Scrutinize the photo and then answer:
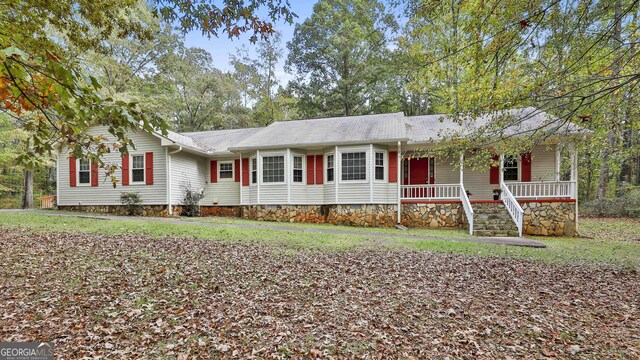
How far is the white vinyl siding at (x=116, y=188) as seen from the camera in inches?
580

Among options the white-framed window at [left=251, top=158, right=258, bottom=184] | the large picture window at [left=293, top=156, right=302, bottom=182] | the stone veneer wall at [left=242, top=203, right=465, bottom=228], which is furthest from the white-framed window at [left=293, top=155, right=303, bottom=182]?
the white-framed window at [left=251, top=158, right=258, bottom=184]

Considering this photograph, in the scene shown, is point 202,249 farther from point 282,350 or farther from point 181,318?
point 282,350

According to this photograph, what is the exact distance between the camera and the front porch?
12.0 m

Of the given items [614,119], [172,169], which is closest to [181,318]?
[614,119]

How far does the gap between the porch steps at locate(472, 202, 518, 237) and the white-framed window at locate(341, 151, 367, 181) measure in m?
4.60

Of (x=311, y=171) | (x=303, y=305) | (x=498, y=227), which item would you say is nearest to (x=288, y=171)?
(x=311, y=171)

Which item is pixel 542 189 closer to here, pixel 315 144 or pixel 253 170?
pixel 315 144

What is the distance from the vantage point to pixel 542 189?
12.9 m

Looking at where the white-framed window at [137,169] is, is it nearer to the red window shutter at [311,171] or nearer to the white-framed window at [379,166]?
the red window shutter at [311,171]

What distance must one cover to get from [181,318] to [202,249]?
3.44m

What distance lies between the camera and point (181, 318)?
3867 mm

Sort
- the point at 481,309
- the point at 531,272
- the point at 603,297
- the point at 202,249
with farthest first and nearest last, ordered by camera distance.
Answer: the point at 202,249 → the point at 531,272 → the point at 603,297 → the point at 481,309

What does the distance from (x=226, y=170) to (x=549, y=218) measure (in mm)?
14410

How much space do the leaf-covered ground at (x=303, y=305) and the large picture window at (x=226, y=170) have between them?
9.95 meters
